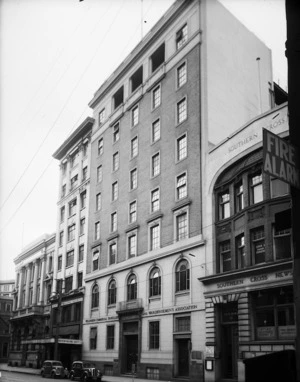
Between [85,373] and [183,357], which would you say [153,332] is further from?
[85,373]

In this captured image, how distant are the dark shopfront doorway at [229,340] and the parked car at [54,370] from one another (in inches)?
670

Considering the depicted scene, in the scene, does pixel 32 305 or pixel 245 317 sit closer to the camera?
pixel 245 317

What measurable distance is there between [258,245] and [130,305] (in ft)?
53.6

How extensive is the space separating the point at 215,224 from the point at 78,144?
3193cm

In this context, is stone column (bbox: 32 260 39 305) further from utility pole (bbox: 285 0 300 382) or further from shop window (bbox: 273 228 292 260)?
utility pole (bbox: 285 0 300 382)

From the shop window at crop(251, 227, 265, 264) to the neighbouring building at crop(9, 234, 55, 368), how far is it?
3491 centimetres

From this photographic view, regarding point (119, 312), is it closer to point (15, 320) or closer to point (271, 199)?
point (271, 199)

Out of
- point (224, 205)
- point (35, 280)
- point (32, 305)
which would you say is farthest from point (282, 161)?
point (35, 280)

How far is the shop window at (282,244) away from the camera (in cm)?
2757

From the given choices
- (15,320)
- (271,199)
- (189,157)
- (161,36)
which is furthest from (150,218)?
(15,320)

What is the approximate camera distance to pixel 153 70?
48000 mm

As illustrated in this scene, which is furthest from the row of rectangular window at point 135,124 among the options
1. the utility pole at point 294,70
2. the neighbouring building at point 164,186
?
the utility pole at point 294,70

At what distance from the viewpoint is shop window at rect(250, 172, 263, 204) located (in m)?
30.5

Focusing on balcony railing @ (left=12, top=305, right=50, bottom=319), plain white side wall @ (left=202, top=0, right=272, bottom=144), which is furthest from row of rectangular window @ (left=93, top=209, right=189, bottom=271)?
balcony railing @ (left=12, top=305, right=50, bottom=319)
